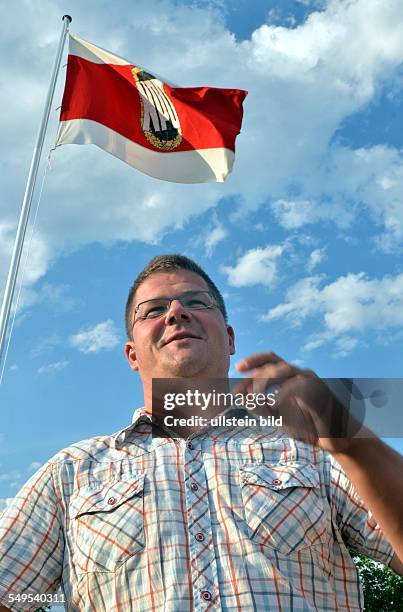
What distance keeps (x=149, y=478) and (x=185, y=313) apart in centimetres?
99

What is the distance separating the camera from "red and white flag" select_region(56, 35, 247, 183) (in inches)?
303

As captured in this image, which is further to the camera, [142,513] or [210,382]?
[210,382]

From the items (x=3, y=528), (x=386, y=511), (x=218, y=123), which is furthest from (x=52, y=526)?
(x=218, y=123)

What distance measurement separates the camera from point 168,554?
276cm

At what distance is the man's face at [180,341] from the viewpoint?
138 inches

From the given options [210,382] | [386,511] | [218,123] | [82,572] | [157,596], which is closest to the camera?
[386,511]

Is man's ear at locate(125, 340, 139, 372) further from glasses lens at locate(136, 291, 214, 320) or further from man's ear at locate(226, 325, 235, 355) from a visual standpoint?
man's ear at locate(226, 325, 235, 355)

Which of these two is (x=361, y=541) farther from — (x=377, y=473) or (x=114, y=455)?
(x=114, y=455)

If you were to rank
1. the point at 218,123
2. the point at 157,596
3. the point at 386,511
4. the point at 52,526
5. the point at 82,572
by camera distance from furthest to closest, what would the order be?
the point at 218,123, the point at 52,526, the point at 82,572, the point at 157,596, the point at 386,511

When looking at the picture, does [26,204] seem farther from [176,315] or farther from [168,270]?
[176,315]

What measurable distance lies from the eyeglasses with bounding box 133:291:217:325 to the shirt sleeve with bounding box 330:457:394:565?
125 centimetres

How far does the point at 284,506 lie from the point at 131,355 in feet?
4.98

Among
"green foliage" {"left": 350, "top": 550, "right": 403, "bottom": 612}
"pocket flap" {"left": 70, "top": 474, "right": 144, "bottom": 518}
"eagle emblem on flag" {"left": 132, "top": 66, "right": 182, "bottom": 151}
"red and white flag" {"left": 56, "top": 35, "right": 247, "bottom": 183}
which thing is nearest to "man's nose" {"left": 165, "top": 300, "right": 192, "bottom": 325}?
"pocket flap" {"left": 70, "top": 474, "right": 144, "bottom": 518}

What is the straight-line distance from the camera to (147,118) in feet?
26.4
